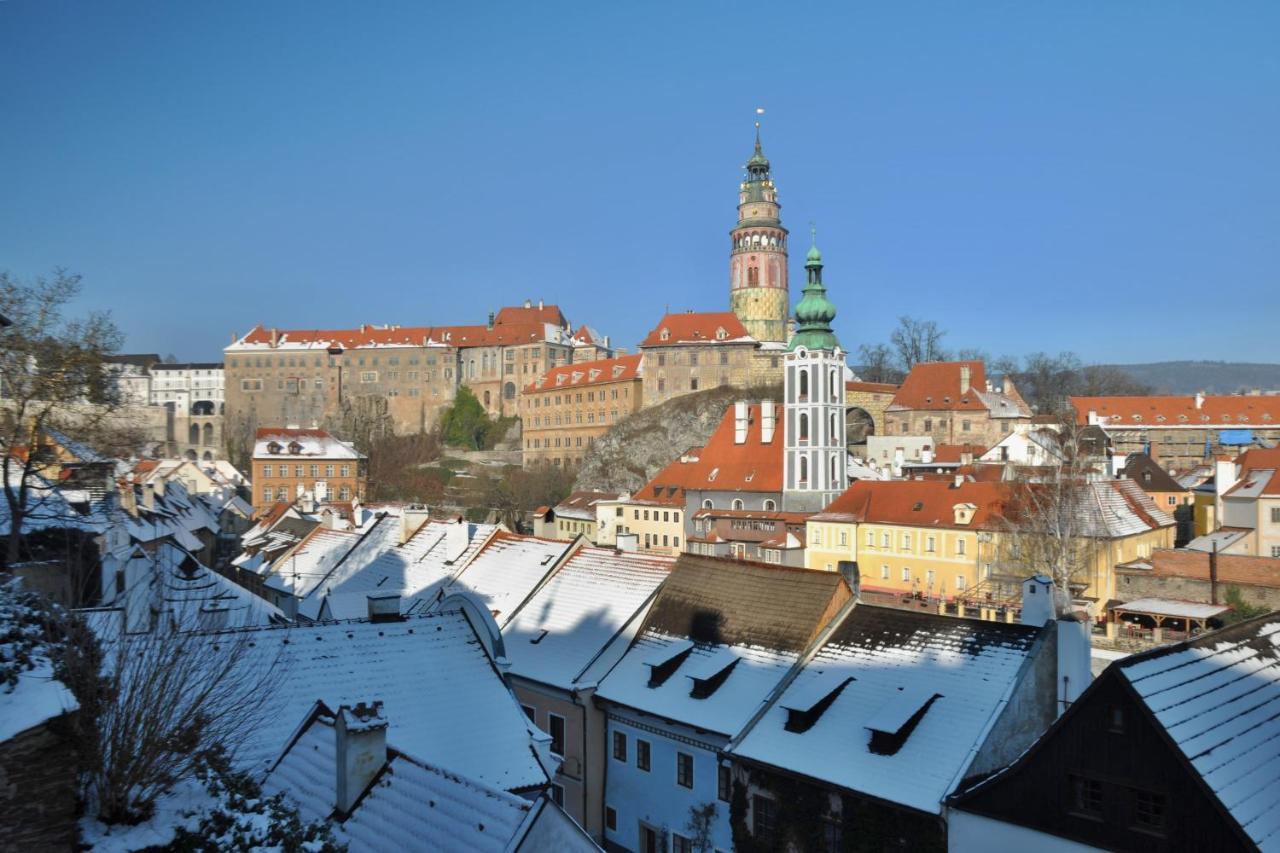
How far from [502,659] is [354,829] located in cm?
543

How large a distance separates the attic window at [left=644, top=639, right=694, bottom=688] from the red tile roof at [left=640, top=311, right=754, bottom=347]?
80698 millimetres

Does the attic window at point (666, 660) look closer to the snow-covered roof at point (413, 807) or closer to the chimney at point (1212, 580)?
the snow-covered roof at point (413, 807)

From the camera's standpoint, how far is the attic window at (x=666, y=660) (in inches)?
757

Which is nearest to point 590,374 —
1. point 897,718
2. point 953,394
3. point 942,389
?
point 942,389

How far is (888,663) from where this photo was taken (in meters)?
16.4

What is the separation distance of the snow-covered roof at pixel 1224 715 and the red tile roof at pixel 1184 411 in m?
71.6

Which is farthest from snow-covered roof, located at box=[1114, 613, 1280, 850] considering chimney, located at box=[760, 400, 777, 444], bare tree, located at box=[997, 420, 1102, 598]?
chimney, located at box=[760, 400, 777, 444]

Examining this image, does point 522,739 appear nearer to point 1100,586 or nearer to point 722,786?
point 722,786

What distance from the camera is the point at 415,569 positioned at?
2933cm

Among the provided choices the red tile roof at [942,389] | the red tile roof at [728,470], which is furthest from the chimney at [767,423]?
the red tile roof at [942,389]

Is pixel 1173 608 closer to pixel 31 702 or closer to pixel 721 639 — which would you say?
pixel 721 639

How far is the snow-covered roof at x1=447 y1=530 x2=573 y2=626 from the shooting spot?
24594 mm

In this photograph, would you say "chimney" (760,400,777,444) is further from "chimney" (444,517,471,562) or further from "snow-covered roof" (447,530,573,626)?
"snow-covered roof" (447,530,573,626)

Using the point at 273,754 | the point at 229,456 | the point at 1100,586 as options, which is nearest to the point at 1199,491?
the point at 1100,586
